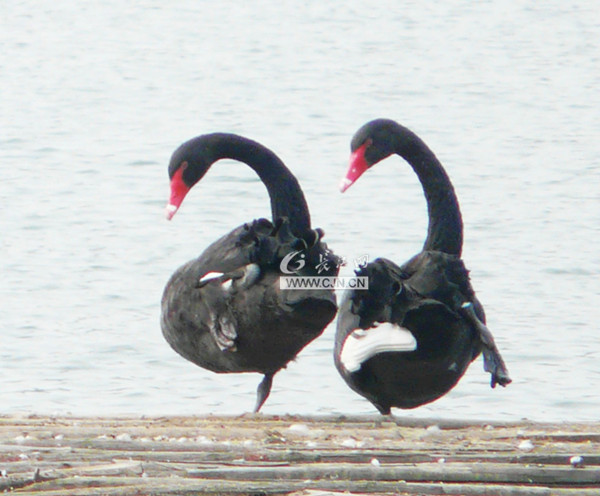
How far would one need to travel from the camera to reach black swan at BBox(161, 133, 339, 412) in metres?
4.60

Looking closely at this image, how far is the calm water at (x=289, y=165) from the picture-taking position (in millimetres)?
7059

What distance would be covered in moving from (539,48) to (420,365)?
14153 mm

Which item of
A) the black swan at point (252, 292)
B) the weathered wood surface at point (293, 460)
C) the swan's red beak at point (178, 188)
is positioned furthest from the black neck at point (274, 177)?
the weathered wood surface at point (293, 460)

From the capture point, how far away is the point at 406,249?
30.7ft

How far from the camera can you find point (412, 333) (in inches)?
170

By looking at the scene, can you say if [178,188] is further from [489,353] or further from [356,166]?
[489,353]

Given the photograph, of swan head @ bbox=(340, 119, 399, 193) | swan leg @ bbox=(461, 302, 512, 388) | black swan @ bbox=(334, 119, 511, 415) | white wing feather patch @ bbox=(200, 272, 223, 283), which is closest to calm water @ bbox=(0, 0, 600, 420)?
white wing feather patch @ bbox=(200, 272, 223, 283)

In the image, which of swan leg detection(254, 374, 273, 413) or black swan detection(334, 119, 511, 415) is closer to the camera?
black swan detection(334, 119, 511, 415)

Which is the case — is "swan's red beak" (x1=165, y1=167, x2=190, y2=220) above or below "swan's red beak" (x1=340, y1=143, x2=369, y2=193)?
below

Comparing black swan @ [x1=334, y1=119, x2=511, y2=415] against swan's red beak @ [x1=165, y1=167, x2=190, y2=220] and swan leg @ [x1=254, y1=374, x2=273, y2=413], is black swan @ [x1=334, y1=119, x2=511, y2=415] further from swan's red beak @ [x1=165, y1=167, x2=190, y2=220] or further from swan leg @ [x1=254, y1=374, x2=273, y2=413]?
swan's red beak @ [x1=165, y1=167, x2=190, y2=220]

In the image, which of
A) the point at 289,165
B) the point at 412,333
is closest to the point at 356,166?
the point at 412,333

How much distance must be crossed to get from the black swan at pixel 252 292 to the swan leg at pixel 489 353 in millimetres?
448

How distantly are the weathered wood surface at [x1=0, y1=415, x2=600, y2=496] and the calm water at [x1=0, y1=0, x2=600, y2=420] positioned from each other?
2406 millimetres

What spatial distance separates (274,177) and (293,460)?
200cm
